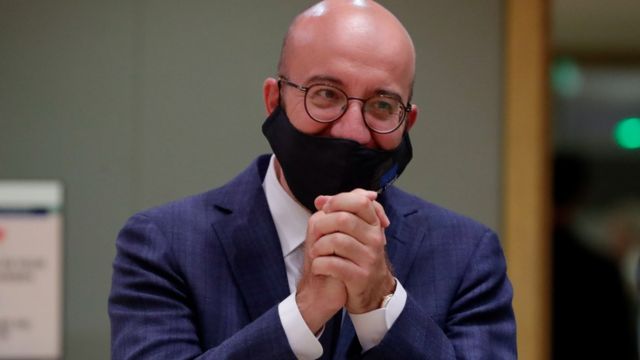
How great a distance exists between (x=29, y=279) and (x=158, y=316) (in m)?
1.54

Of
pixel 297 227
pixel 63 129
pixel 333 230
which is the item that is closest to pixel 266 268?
pixel 297 227

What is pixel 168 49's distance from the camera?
301 centimetres

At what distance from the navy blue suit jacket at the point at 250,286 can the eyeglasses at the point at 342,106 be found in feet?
0.67

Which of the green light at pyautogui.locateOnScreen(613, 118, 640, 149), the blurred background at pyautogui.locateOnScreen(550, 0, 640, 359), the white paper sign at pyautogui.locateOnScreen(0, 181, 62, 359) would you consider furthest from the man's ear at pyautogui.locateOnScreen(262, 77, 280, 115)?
the green light at pyautogui.locateOnScreen(613, 118, 640, 149)

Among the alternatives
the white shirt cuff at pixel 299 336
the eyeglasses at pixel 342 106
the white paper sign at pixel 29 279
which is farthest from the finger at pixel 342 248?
the white paper sign at pixel 29 279

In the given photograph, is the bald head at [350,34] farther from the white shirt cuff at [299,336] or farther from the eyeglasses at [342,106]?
the white shirt cuff at [299,336]

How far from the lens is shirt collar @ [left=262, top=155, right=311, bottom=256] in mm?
1458

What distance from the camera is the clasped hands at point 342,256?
1204mm

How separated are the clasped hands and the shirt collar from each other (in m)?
0.21

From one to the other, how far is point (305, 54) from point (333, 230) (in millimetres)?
301

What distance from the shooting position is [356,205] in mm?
1205

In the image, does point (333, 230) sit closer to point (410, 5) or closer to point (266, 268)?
point (266, 268)

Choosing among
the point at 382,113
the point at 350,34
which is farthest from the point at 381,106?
the point at 350,34

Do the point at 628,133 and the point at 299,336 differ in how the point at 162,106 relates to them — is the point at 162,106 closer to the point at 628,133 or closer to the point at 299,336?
the point at 299,336
